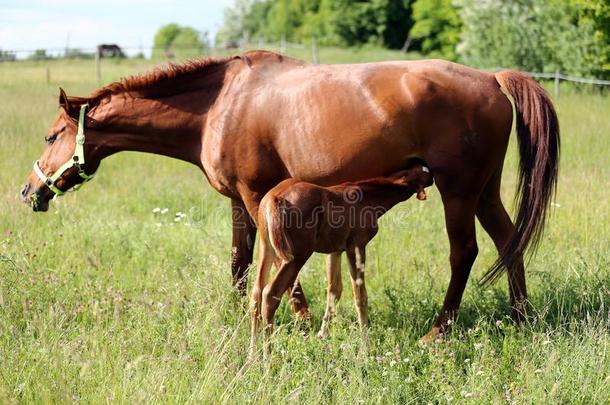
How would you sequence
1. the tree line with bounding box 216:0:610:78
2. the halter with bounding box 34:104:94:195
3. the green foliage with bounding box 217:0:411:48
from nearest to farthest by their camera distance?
1. the halter with bounding box 34:104:94:195
2. the tree line with bounding box 216:0:610:78
3. the green foliage with bounding box 217:0:411:48

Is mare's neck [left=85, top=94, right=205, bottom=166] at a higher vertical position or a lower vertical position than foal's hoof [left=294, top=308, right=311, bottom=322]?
higher

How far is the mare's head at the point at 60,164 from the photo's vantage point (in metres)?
5.25

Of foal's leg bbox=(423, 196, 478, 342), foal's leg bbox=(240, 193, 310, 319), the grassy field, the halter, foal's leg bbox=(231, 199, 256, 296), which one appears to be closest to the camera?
the grassy field

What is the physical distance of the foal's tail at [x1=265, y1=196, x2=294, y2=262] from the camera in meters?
4.25

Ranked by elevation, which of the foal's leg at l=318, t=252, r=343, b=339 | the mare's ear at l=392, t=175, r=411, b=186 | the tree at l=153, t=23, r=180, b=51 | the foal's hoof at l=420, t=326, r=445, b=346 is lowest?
the tree at l=153, t=23, r=180, b=51

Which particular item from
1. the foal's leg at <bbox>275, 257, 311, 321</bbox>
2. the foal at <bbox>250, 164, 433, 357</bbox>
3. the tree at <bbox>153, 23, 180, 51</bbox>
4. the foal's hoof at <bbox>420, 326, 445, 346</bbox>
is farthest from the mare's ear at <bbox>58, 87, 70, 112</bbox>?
the tree at <bbox>153, 23, 180, 51</bbox>

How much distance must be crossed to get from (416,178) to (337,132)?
61 cm

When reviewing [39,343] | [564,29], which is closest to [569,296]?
[39,343]

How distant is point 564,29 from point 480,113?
67.0 feet

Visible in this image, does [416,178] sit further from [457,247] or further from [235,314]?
[235,314]

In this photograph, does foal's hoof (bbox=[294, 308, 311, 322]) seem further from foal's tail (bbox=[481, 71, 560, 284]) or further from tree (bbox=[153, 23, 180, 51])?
tree (bbox=[153, 23, 180, 51])

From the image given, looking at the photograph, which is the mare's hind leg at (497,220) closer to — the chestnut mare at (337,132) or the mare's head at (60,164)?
the chestnut mare at (337,132)

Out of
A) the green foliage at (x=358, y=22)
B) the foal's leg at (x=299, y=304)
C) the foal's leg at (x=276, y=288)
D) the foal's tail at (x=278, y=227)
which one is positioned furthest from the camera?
the green foliage at (x=358, y=22)

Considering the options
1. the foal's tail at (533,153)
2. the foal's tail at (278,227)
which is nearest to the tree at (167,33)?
the foal's tail at (533,153)
